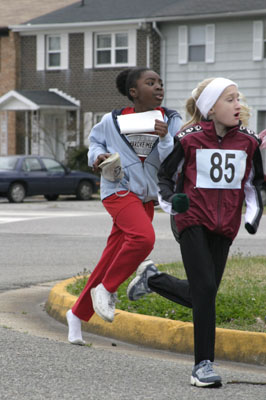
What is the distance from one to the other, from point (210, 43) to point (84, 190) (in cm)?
819

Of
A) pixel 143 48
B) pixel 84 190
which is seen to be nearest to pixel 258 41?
pixel 143 48

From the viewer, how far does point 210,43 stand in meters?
33.6

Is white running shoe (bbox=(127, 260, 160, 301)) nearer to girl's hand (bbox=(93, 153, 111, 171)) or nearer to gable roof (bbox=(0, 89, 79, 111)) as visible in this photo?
girl's hand (bbox=(93, 153, 111, 171))

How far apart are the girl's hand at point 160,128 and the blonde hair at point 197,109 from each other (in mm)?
141

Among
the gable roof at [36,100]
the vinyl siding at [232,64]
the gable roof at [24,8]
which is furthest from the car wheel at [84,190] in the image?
the gable roof at [24,8]

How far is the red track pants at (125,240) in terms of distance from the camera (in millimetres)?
6172

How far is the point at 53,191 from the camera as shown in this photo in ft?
92.0

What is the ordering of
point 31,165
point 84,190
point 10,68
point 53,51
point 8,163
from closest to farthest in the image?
point 8,163, point 31,165, point 84,190, point 53,51, point 10,68

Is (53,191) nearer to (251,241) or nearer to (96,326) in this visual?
(251,241)

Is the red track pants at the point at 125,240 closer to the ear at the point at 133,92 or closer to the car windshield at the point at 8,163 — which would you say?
the ear at the point at 133,92

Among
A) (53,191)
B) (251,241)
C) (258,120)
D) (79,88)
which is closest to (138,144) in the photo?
(251,241)

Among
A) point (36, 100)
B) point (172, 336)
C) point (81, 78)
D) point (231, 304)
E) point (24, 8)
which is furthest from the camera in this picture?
point (24, 8)

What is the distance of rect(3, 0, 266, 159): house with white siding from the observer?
33.1 metres

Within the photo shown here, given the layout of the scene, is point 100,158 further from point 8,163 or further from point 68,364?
point 8,163
